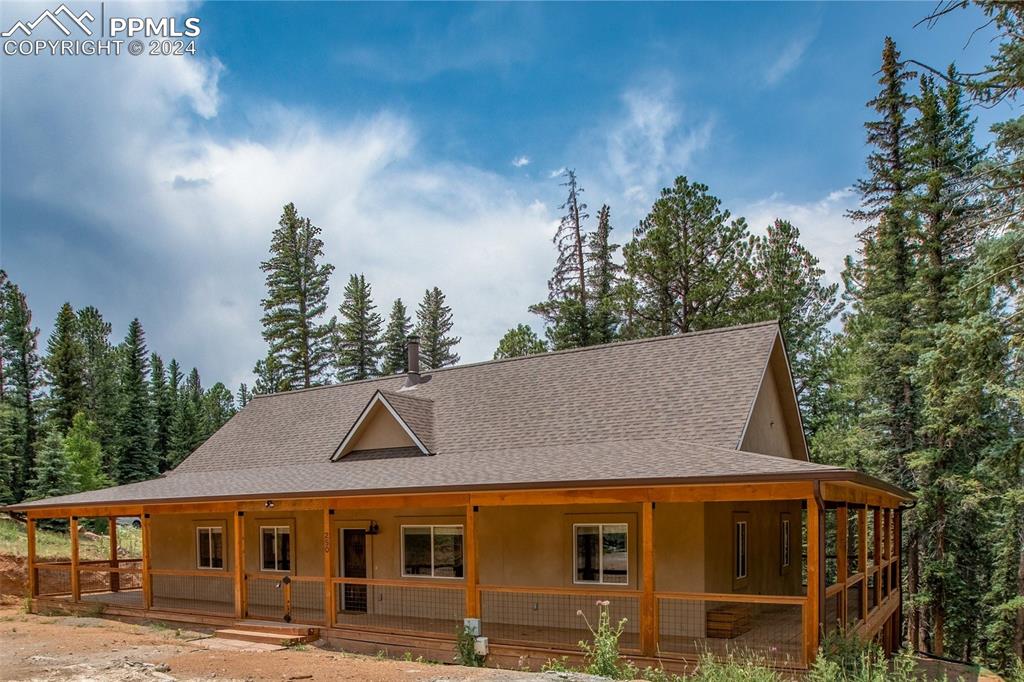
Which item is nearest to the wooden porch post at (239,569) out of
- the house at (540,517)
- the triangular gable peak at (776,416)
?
the house at (540,517)

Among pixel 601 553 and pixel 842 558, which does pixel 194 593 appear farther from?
pixel 842 558

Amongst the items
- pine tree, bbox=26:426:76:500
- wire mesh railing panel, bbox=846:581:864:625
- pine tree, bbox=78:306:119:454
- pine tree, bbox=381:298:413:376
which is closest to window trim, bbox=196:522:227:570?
wire mesh railing panel, bbox=846:581:864:625

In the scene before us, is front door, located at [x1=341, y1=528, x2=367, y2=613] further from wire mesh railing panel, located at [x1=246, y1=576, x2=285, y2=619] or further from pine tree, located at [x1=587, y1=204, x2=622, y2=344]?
pine tree, located at [x1=587, y1=204, x2=622, y2=344]

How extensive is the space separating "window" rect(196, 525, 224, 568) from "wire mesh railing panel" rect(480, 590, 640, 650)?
8307 mm

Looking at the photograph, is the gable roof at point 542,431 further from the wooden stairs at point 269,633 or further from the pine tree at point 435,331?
the pine tree at point 435,331

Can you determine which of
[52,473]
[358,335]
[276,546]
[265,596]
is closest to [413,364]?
[276,546]

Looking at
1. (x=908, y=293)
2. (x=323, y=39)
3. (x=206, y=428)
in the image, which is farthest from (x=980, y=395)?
(x=206, y=428)

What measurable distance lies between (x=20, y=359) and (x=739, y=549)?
52.2 metres

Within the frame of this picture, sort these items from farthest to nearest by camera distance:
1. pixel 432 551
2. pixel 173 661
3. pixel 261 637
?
pixel 432 551 → pixel 261 637 → pixel 173 661

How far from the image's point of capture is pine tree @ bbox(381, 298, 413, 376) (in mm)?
48906

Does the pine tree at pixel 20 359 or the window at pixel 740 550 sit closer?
the window at pixel 740 550

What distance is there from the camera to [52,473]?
1446 inches

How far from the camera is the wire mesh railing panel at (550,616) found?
43.0 feet

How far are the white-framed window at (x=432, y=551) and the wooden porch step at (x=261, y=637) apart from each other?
2.52 m
